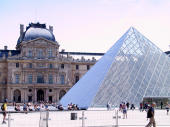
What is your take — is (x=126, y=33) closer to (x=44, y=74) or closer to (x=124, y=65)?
(x=124, y=65)

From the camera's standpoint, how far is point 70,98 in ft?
111

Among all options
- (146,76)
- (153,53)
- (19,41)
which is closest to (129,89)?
(146,76)

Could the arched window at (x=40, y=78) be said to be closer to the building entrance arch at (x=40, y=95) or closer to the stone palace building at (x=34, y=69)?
the stone palace building at (x=34, y=69)

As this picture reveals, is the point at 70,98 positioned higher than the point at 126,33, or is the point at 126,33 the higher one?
the point at 126,33

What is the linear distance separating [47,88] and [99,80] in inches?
1414

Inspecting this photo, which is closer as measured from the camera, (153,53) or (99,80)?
(99,80)

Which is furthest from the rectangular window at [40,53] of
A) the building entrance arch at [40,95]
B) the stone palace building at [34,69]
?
the building entrance arch at [40,95]

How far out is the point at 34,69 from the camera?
63844 mm

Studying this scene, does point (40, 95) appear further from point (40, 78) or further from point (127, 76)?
point (127, 76)

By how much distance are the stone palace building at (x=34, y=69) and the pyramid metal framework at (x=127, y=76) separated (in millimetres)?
29840

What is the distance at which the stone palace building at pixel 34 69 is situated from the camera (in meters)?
62.7

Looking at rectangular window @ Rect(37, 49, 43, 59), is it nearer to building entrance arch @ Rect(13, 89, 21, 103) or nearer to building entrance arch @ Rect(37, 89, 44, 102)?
building entrance arch @ Rect(37, 89, 44, 102)

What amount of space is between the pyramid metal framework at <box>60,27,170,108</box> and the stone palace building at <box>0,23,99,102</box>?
29840 mm

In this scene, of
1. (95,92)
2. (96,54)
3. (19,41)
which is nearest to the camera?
(95,92)
